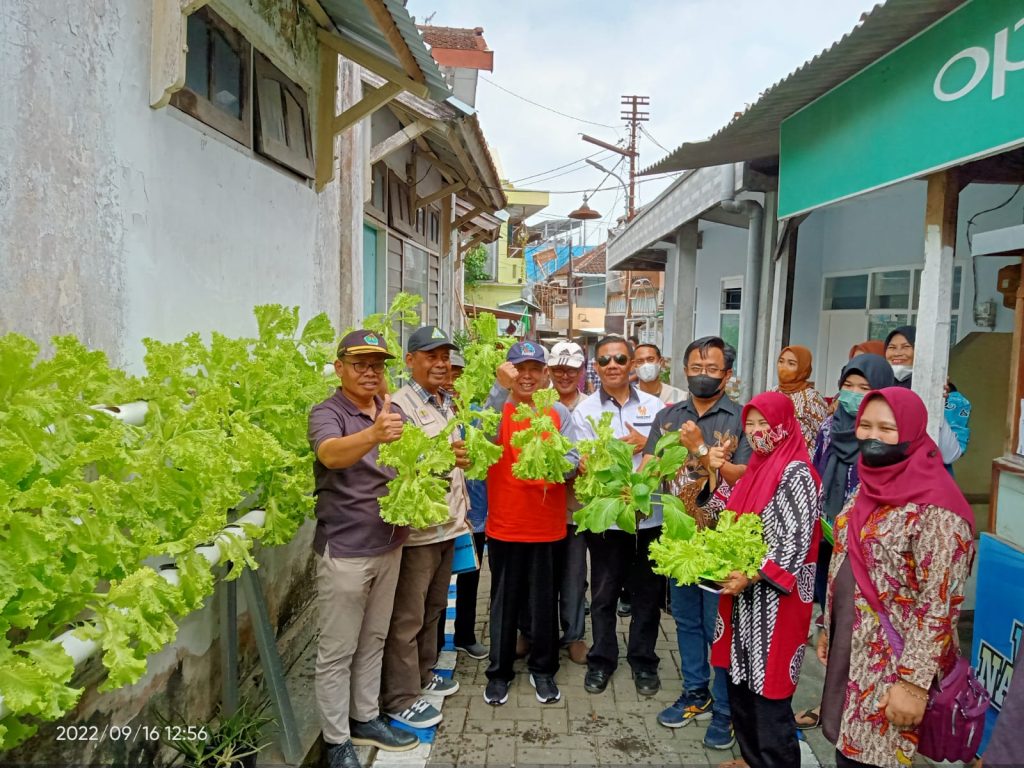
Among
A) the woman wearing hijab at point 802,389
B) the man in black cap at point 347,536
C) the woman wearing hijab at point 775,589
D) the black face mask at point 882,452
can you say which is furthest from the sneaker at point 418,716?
the woman wearing hijab at point 802,389

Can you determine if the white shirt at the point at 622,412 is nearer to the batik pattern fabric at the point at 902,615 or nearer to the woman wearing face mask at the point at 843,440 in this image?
the woman wearing face mask at the point at 843,440

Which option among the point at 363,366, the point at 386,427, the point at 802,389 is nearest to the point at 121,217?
the point at 363,366

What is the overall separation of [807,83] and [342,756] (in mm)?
5043

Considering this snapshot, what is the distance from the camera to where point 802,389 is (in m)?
5.02

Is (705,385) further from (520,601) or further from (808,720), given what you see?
(808,720)

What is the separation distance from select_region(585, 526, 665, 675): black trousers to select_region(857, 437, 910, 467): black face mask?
1560mm

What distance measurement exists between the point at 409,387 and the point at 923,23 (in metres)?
3.42

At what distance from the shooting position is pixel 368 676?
3291 millimetres

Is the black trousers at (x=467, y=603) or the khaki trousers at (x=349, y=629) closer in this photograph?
the khaki trousers at (x=349, y=629)

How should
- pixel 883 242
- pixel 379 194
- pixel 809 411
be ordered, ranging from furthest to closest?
pixel 379 194 < pixel 883 242 < pixel 809 411

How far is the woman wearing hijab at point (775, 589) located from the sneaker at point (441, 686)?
5.68 ft

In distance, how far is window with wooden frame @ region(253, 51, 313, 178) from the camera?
4098mm

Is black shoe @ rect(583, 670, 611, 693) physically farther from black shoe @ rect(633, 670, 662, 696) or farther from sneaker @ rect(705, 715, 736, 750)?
sneaker @ rect(705, 715, 736, 750)

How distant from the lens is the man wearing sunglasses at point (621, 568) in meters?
3.90
